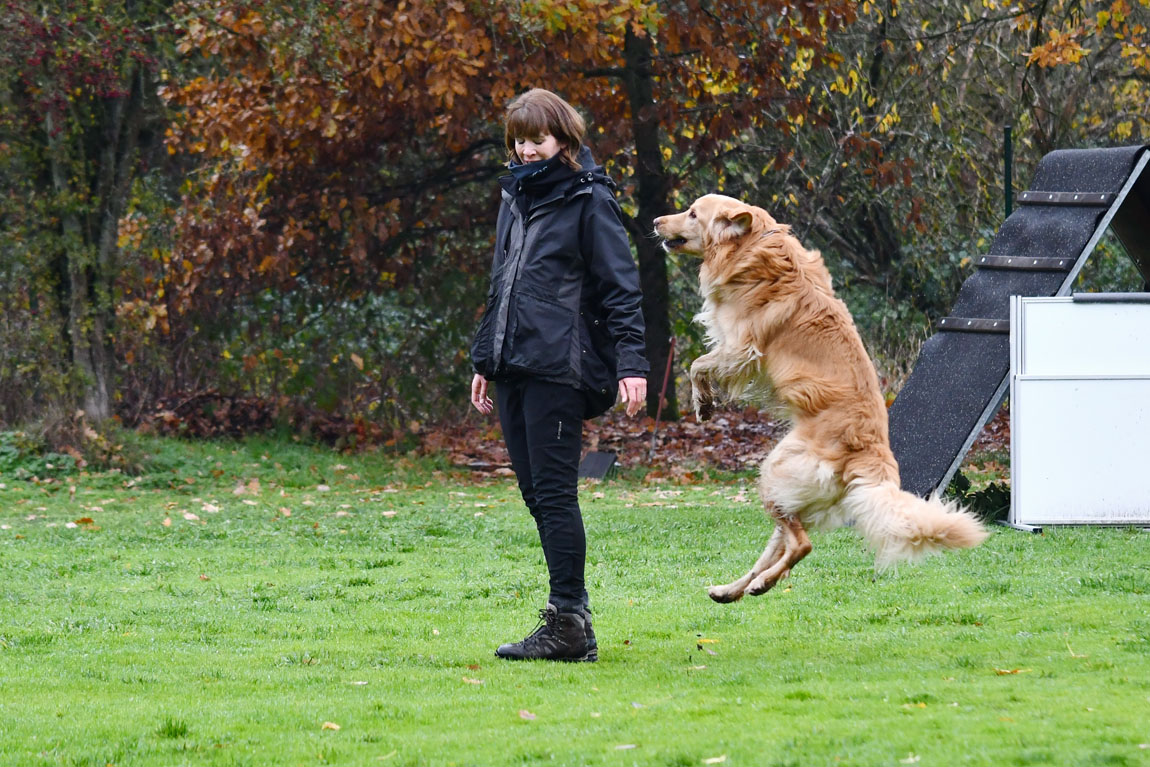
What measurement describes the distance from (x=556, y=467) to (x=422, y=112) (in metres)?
8.69

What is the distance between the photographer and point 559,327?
4426mm

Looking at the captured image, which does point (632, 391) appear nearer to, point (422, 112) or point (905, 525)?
point (905, 525)

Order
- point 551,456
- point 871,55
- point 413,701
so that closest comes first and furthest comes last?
point 413,701 → point 551,456 → point 871,55

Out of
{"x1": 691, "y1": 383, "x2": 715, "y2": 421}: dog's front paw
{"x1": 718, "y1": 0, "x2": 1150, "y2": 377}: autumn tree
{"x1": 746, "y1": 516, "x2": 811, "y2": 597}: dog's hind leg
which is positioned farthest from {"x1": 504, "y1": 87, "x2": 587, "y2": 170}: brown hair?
{"x1": 718, "y1": 0, "x2": 1150, "y2": 377}: autumn tree

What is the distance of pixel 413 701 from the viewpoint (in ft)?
13.1

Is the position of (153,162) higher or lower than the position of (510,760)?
higher

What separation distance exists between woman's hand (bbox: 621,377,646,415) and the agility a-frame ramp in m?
3.76

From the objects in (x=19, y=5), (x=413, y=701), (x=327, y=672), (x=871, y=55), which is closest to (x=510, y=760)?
(x=413, y=701)

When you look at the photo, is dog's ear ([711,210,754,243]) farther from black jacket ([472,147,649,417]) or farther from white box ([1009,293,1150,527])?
white box ([1009,293,1150,527])

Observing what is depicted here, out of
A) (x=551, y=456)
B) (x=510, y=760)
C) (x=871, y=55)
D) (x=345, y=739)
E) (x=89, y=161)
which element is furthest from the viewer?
(x=871, y=55)

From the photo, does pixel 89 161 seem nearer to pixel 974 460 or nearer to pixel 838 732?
pixel 974 460

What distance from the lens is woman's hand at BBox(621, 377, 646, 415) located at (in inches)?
171

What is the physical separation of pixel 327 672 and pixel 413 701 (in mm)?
646

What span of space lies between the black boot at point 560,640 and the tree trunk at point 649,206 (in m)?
8.62
